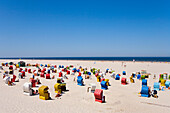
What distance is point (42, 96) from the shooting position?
41.2ft

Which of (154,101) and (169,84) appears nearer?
(154,101)

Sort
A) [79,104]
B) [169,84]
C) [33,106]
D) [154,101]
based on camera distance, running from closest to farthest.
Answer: [33,106] → [79,104] → [154,101] → [169,84]

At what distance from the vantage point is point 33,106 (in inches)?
417

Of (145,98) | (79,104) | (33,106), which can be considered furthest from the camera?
(145,98)

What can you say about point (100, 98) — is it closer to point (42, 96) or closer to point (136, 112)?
point (136, 112)

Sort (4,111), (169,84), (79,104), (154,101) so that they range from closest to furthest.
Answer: (4,111), (79,104), (154,101), (169,84)

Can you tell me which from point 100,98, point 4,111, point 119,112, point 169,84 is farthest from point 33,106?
point 169,84

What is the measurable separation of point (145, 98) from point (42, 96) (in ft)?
28.6

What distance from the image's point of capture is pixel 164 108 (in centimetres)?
1083

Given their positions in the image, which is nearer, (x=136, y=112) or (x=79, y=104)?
(x=136, y=112)

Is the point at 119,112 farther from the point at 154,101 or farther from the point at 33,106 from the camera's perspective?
the point at 33,106

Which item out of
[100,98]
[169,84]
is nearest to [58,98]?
[100,98]

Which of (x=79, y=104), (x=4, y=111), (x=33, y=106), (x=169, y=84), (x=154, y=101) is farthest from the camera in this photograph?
(x=169, y=84)

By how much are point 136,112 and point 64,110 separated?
4.68 meters
